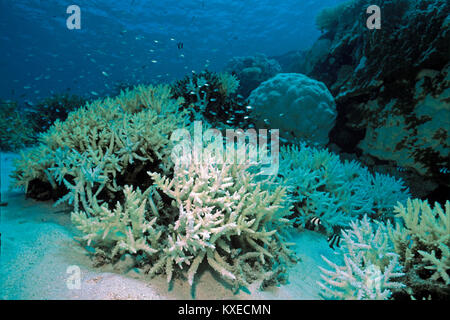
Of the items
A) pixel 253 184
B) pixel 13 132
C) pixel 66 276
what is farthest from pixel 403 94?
pixel 13 132

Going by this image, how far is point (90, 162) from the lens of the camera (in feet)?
8.17

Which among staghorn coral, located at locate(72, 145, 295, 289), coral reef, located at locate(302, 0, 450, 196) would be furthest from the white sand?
coral reef, located at locate(302, 0, 450, 196)

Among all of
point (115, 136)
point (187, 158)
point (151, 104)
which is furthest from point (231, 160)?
point (151, 104)

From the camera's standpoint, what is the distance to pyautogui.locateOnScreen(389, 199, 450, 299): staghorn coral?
1610mm

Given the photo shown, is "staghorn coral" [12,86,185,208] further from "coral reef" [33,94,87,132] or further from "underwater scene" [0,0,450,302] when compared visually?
"coral reef" [33,94,87,132]

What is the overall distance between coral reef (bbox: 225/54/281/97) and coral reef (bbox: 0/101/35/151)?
7.64 metres

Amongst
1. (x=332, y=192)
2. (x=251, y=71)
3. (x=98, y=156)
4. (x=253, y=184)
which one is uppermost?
(x=251, y=71)

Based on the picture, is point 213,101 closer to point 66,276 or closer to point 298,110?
point 298,110

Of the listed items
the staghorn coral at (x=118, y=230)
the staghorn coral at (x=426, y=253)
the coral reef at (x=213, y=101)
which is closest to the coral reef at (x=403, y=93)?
the coral reef at (x=213, y=101)

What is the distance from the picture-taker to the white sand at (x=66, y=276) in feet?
5.23

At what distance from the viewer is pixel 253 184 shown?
252cm

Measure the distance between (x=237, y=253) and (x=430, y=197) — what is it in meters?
4.97

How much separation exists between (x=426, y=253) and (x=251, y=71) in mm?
10791

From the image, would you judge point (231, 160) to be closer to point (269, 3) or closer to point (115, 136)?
point (115, 136)
